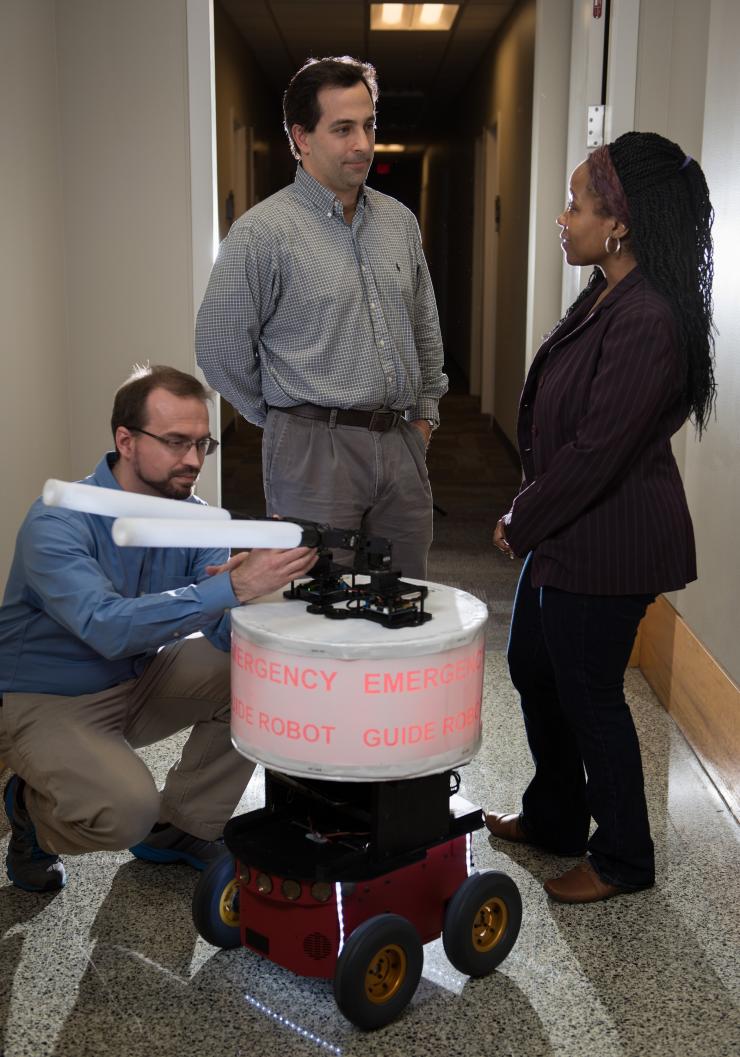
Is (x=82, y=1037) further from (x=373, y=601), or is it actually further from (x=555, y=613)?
(x=555, y=613)

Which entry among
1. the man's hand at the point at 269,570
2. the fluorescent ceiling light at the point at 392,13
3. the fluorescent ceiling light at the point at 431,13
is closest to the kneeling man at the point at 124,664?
the man's hand at the point at 269,570

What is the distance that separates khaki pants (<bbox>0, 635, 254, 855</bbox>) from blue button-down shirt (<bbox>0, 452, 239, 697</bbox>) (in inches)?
1.8

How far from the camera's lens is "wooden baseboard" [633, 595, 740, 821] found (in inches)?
106

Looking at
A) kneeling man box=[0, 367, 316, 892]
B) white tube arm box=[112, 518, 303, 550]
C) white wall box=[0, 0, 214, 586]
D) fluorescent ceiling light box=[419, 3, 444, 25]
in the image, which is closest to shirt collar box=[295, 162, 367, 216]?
kneeling man box=[0, 367, 316, 892]

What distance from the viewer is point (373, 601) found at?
1.77 m

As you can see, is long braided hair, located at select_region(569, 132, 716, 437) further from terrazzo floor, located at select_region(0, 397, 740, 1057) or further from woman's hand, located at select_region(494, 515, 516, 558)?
terrazzo floor, located at select_region(0, 397, 740, 1057)

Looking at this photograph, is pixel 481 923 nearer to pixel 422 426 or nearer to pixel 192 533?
pixel 192 533

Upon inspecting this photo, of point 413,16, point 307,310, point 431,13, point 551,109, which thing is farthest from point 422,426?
point 413,16

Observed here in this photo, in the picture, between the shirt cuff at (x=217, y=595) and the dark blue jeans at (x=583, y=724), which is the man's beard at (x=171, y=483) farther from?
the dark blue jeans at (x=583, y=724)

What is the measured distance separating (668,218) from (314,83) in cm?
88

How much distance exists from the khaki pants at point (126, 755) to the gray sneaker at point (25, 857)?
83 millimetres

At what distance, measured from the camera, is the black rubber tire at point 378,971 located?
1.75m

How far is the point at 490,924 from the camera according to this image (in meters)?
1.99

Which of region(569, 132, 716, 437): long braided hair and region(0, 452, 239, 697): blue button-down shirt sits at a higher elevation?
region(569, 132, 716, 437): long braided hair
